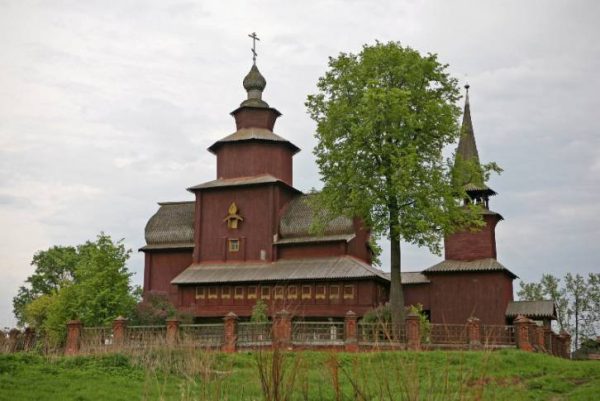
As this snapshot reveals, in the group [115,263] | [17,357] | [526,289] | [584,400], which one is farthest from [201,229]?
[526,289]

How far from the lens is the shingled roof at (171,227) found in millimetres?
39781

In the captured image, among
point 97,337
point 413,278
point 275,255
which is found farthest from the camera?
point 413,278

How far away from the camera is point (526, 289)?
56.3 m

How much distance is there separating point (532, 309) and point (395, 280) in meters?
12.6

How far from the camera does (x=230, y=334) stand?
25781 millimetres

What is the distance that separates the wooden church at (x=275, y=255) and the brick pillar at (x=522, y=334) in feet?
27.0

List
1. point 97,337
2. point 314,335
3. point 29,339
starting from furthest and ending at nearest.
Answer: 1. point 29,339
2. point 97,337
3. point 314,335

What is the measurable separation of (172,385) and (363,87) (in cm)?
1633

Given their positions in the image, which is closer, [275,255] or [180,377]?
[180,377]

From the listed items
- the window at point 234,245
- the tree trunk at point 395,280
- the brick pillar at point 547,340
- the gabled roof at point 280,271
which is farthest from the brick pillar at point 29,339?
the brick pillar at point 547,340

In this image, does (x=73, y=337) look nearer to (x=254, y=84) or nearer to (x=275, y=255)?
(x=275, y=255)

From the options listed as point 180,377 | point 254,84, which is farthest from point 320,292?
point 180,377

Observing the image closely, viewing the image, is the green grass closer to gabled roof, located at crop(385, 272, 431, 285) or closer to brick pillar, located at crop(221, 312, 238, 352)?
brick pillar, located at crop(221, 312, 238, 352)

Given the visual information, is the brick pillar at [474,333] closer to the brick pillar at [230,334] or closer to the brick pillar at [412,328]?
the brick pillar at [412,328]
